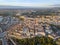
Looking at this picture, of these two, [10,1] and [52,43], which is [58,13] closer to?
[52,43]

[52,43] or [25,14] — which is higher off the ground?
[25,14]

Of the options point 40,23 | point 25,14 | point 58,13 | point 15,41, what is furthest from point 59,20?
point 15,41

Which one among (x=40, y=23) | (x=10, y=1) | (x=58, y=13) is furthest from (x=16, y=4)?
→ (x=58, y=13)

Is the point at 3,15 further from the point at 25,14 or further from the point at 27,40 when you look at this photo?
the point at 27,40

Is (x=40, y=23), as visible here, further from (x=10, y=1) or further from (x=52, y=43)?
(x=10, y=1)

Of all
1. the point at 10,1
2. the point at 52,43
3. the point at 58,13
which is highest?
the point at 10,1

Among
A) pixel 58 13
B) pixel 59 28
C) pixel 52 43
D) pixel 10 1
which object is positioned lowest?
pixel 52 43

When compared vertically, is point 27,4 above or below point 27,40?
above

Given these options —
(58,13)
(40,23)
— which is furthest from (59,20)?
(40,23)
